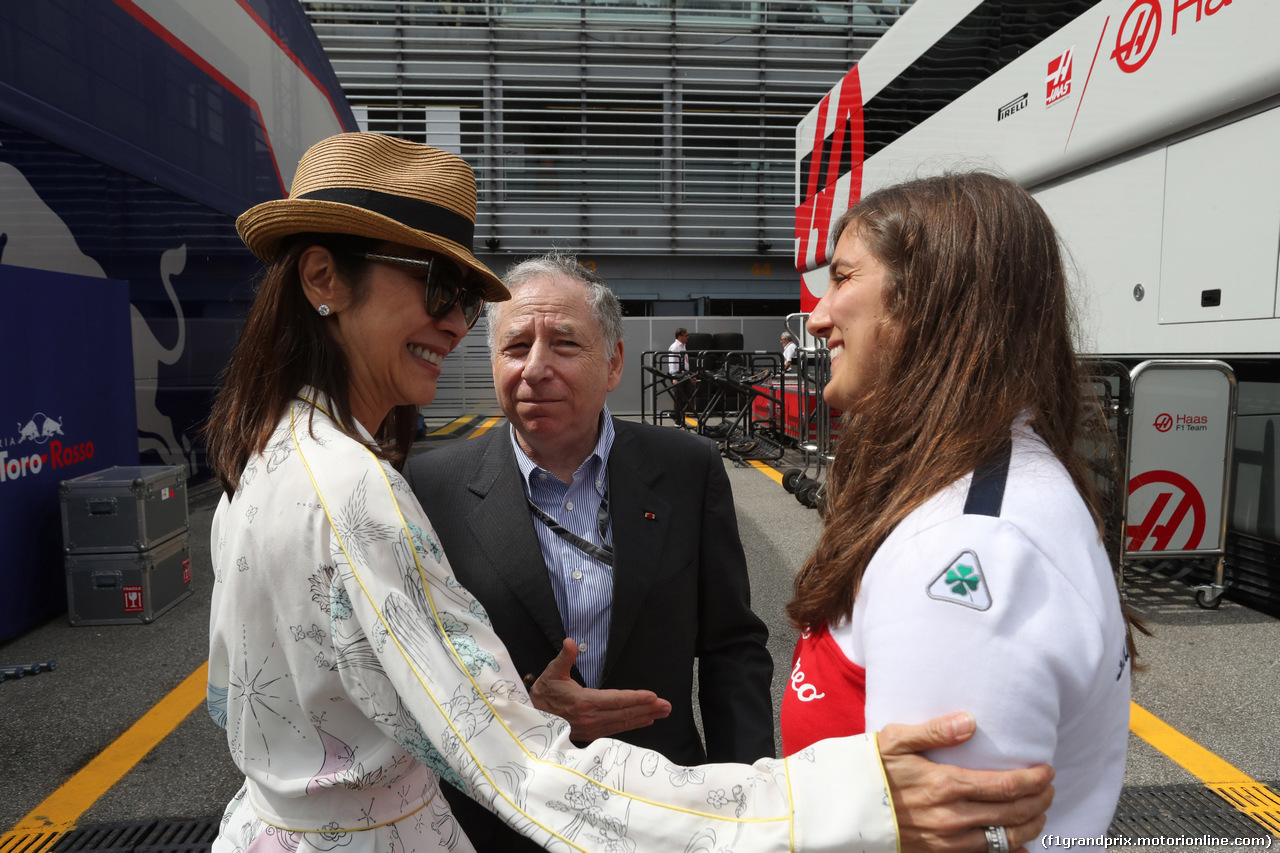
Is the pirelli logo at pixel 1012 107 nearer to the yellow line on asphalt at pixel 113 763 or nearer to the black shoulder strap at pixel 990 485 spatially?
the black shoulder strap at pixel 990 485

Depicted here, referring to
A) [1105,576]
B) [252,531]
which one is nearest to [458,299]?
[252,531]

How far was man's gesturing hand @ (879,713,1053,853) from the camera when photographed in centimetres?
78

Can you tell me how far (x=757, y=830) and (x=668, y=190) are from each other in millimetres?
20294

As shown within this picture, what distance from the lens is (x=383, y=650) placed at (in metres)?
0.88

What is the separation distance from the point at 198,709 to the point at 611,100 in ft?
61.6

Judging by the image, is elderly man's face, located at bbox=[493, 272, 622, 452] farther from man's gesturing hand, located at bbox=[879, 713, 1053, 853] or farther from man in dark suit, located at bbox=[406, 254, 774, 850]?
man's gesturing hand, located at bbox=[879, 713, 1053, 853]

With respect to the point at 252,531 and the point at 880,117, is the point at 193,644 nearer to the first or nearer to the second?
the point at 252,531

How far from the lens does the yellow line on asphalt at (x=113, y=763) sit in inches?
104

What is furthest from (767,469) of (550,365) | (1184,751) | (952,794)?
(952,794)

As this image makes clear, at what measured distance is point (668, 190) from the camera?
1998 cm

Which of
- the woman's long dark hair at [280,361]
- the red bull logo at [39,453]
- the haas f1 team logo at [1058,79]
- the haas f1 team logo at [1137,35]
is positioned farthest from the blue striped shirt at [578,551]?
the haas f1 team logo at [1058,79]

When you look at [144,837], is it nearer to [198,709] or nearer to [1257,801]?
[198,709]

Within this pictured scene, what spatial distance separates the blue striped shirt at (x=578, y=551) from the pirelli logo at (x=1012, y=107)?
16.8ft

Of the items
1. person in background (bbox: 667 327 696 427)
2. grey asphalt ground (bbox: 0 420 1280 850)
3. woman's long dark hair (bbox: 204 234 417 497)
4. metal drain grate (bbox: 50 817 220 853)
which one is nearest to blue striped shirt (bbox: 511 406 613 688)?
woman's long dark hair (bbox: 204 234 417 497)
